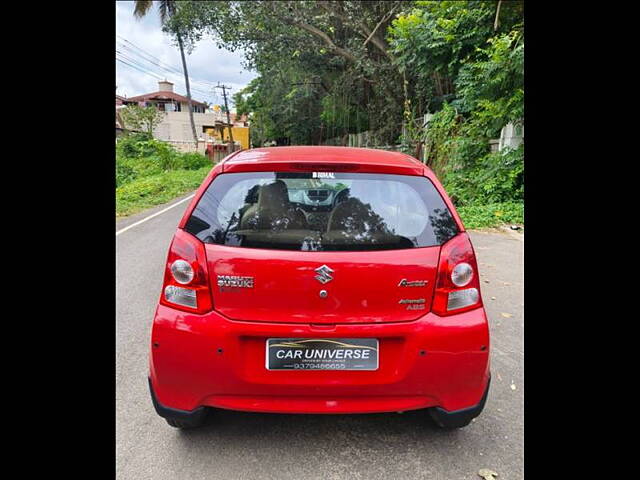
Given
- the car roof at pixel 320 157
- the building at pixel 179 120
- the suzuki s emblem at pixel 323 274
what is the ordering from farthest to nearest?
the building at pixel 179 120 < the car roof at pixel 320 157 < the suzuki s emblem at pixel 323 274

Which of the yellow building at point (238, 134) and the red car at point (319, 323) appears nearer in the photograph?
the red car at point (319, 323)

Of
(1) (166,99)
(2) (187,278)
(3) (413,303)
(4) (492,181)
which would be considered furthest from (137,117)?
(1) (166,99)

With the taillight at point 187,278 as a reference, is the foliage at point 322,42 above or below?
above

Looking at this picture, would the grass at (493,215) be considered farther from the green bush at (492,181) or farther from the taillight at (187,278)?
the taillight at (187,278)

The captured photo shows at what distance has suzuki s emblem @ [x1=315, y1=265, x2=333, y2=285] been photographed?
1.77 meters

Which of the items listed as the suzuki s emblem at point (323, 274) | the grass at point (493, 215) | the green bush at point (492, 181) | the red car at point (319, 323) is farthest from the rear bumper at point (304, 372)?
the green bush at point (492, 181)

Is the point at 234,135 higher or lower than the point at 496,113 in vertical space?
higher

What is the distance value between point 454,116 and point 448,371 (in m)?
9.63

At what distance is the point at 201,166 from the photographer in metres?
27.3

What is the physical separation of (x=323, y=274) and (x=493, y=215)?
6677 mm

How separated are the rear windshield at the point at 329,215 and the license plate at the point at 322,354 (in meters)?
0.42

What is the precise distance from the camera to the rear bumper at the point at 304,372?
1778mm

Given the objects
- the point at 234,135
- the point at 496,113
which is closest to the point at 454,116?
the point at 496,113
